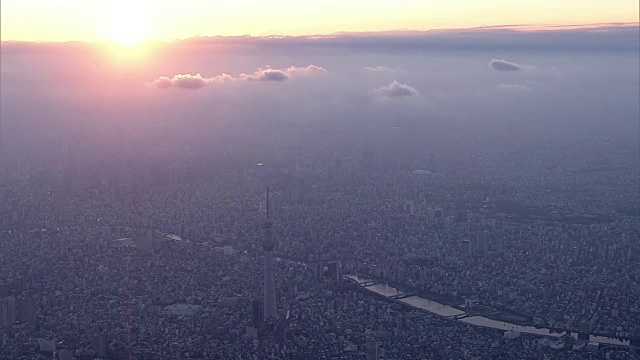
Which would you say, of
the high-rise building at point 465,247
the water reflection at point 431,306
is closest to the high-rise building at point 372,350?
the water reflection at point 431,306

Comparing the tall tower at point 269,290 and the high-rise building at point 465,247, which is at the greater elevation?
the tall tower at point 269,290

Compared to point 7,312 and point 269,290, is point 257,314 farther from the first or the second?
point 7,312

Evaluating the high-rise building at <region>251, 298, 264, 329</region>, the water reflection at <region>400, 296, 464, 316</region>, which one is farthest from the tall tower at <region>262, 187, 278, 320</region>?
the water reflection at <region>400, 296, 464, 316</region>

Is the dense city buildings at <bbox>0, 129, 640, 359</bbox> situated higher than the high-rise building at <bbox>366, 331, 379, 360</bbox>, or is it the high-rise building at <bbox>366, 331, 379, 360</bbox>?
the high-rise building at <bbox>366, 331, 379, 360</bbox>

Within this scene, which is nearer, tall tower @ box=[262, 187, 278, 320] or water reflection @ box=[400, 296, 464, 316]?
tall tower @ box=[262, 187, 278, 320]

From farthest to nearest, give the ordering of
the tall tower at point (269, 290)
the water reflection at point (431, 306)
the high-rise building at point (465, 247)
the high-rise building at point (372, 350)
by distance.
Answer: the high-rise building at point (465, 247), the water reflection at point (431, 306), the tall tower at point (269, 290), the high-rise building at point (372, 350)

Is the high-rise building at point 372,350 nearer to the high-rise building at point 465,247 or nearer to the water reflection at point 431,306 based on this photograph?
the water reflection at point 431,306

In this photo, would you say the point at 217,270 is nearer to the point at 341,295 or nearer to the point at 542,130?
the point at 341,295

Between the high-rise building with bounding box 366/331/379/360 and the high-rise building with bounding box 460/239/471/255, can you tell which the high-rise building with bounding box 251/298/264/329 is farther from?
the high-rise building with bounding box 460/239/471/255
